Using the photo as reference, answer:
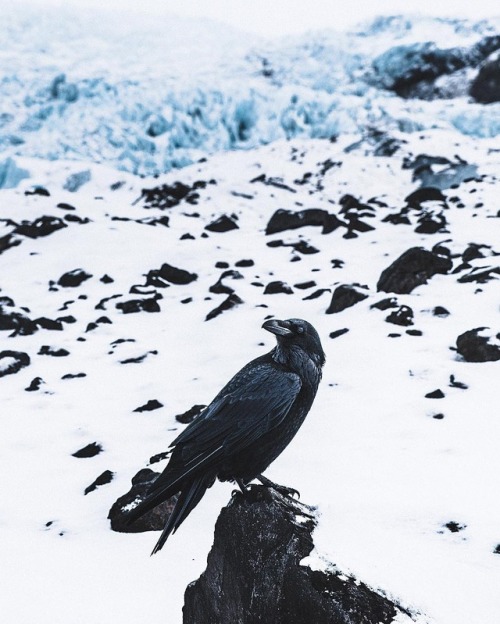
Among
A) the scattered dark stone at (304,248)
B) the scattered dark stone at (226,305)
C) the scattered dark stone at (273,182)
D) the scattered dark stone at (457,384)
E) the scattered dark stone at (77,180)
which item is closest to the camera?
the scattered dark stone at (457,384)

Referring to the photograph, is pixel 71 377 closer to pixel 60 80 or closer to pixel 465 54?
pixel 60 80

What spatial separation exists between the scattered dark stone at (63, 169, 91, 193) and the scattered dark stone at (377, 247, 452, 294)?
67.0ft

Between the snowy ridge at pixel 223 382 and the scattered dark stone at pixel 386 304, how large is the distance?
4 cm

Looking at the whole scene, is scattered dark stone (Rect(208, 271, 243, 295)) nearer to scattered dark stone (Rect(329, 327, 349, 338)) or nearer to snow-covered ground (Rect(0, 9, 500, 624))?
snow-covered ground (Rect(0, 9, 500, 624))

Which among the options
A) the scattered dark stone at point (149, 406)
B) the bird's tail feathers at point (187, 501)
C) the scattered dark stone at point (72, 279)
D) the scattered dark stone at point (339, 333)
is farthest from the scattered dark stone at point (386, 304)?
the scattered dark stone at point (72, 279)

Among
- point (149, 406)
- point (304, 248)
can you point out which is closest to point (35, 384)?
point (149, 406)

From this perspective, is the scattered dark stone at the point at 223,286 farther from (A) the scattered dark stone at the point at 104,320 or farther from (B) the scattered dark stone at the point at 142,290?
(A) the scattered dark stone at the point at 104,320

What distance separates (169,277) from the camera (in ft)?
29.5

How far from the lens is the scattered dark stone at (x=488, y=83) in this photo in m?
39.5

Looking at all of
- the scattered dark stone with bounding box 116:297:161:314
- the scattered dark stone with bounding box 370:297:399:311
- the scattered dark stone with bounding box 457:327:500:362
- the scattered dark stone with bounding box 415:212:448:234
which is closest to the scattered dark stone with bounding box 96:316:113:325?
the scattered dark stone with bounding box 116:297:161:314

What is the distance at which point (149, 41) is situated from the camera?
191 ft

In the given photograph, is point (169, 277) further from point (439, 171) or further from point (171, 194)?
point (439, 171)

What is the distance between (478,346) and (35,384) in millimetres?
4192

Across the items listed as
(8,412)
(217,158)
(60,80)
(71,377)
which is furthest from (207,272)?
(60,80)
